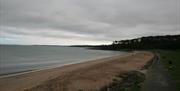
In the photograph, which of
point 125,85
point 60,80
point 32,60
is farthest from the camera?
point 32,60

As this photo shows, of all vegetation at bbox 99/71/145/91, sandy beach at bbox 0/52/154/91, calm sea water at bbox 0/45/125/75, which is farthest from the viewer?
calm sea water at bbox 0/45/125/75

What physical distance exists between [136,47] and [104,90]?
14783 centimetres

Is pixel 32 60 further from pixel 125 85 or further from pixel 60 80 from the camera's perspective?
pixel 125 85

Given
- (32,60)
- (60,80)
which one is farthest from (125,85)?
(32,60)

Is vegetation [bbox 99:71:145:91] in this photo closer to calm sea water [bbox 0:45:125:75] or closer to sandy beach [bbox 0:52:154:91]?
sandy beach [bbox 0:52:154:91]

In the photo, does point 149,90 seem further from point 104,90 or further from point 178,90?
point 104,90

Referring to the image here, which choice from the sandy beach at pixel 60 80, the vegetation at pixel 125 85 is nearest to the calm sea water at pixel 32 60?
the sandy beach at pixel 60 80

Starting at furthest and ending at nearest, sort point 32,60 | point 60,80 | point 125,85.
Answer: point 32,60 < point 60,80 < point 125,85

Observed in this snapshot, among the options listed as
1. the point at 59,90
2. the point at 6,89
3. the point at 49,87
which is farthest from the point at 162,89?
the point at 6,89

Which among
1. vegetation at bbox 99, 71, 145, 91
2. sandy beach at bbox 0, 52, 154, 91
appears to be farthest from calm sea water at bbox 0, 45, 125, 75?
vegetation at bbox 99, 71, 145, 91

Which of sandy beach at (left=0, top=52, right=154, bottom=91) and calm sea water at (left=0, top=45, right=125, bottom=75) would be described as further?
calm sea water at (left=0, top=45, right=125, bottom=75)

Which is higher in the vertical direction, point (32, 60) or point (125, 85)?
point (125, 85)

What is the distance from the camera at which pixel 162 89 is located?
1143cm

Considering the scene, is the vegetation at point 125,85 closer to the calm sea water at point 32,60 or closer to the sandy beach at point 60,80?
the sandy beach at point 60,80
